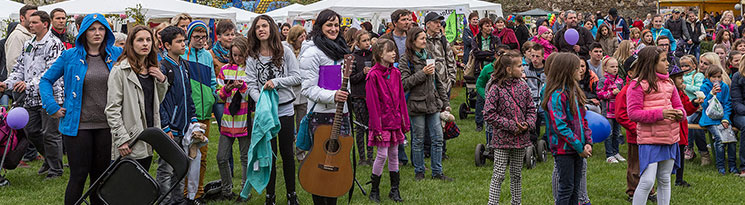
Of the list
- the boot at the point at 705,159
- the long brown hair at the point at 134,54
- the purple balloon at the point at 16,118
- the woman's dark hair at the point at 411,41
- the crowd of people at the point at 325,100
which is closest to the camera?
the long brown hair at the point at 134,54

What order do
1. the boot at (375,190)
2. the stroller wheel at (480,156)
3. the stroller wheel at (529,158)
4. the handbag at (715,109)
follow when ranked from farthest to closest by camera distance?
the stroller wheel at (480,156), the stroller wheel at (529,158), the handbag at (715,109), the boot at (375,190)

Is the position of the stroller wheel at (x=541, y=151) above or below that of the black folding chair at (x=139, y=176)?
below

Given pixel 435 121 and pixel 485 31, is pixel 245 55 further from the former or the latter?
pixel 485 31

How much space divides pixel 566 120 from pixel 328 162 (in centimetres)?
184

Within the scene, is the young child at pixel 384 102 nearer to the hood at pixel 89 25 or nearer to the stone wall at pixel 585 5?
the hood at pixel 89 25

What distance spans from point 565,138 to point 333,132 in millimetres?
1754

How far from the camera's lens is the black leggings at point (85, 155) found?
5238mm

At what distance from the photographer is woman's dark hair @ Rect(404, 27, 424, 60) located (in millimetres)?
7219

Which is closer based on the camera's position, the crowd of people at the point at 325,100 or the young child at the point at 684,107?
the crowd of people at the point at 325,100

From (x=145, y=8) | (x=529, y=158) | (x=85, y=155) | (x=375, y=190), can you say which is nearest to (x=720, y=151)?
(x=529, y=158)

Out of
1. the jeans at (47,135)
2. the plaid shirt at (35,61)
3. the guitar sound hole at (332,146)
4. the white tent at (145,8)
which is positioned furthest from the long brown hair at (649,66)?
the white tent at (145,8)

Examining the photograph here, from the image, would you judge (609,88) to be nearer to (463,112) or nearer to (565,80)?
(565,80)

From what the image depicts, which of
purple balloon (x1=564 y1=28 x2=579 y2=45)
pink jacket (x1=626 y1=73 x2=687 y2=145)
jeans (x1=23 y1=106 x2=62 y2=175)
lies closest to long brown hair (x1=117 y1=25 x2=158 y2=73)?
jeans (x1=23 y1=106 x2=62 y2=175)

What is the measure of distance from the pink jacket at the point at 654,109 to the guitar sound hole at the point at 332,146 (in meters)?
2.33
